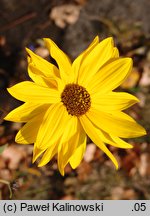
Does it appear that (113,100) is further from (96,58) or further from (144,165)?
(144,165)

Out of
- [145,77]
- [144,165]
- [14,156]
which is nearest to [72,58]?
[145,77]

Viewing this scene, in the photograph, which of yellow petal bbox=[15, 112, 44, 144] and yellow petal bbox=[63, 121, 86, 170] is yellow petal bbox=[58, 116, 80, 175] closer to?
yellow petal bbox=[63, 121, 86, 170]

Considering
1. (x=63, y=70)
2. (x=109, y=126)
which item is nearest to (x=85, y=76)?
(x=63, y=70)

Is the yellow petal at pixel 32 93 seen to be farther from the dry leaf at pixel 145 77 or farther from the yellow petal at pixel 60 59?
the dry leaf at pixel 145 77

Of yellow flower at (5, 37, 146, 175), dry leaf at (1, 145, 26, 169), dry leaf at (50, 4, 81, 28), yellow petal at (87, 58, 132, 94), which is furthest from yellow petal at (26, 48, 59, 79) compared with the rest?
dry leaf at (50, 4, 81, 28)

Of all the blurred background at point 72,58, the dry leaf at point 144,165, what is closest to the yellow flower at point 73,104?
the blurred background at point 72,58

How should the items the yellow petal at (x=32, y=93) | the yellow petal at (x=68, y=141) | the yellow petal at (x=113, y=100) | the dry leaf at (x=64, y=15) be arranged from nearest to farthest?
the yellow petal at (x=32, y=93), the yellow petal at (x=68, y=141), the yellow petal at (x=113, y=100), the dry leaf at (x=64, y=15)
